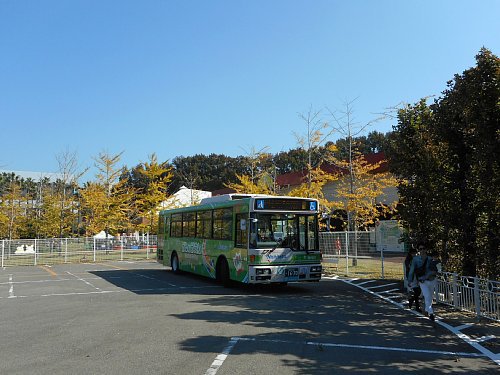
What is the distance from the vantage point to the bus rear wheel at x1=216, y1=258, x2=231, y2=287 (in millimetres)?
14922

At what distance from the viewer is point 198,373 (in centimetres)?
555

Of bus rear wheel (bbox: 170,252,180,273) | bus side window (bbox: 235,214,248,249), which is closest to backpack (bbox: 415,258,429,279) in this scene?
bus side window (bbox: 235,214,248,249)

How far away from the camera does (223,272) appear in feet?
50.1

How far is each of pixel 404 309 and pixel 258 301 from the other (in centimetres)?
380

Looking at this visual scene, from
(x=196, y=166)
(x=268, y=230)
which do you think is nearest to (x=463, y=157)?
(x=268, y=230)

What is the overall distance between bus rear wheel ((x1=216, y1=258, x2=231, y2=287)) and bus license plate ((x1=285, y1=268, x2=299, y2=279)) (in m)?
2.36

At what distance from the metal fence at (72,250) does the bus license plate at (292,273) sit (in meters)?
21.4

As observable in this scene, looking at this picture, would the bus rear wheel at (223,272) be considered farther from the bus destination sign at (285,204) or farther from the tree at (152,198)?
the tree at (152,198)

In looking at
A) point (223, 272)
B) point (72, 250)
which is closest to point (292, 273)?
point (223, 272)

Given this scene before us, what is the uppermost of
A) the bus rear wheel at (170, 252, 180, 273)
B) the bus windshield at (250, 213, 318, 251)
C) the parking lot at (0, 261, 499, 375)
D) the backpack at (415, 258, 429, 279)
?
the bus windshield at (250, 213, 318, 251)

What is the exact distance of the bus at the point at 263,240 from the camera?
43.8 feet

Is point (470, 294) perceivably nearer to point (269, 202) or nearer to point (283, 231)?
point (283, 231)

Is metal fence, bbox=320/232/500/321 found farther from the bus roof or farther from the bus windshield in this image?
the bus roof

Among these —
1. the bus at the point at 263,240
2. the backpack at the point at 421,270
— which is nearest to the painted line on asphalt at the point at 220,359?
the backpack at the point at 421,270
